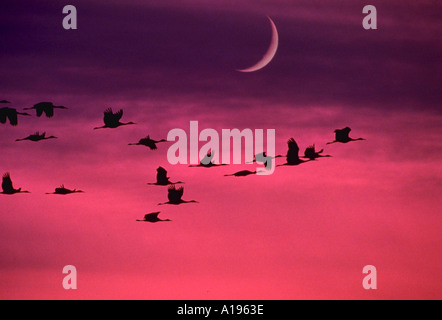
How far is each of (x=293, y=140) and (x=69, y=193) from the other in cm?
1171

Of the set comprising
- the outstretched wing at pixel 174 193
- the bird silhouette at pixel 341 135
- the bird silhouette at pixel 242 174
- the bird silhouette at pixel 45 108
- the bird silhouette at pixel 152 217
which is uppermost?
the bird silhouette at pixel 45 108

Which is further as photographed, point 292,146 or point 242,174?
point 242,174

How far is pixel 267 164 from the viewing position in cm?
3372

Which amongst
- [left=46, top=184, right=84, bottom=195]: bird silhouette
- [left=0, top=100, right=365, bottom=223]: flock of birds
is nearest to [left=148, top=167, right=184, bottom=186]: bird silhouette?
[left=0, top=100, right=365, bottom=223]: flock of birds

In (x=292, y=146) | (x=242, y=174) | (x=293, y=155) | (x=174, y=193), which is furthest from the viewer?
(x=242, y=174)

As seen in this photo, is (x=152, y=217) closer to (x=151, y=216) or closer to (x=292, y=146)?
(x=151, y=216)

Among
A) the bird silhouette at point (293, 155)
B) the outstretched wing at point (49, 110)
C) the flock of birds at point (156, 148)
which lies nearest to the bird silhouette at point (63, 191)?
the flock of birds at point (156, 148)

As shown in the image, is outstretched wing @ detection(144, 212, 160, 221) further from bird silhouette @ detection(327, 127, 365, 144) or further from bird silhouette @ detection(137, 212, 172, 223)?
bird silhouette @ detection(327, 127, 365, 144)

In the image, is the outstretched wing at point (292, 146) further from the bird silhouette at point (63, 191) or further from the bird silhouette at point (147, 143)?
the bird silhouette at point (63, 191)

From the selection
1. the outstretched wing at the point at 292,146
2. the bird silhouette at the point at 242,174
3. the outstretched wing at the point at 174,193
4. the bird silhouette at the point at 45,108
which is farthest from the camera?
the bird silhouette at the point at 242,174

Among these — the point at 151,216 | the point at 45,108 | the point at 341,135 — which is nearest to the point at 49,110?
the point at 45,108

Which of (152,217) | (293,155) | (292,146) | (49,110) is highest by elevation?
(49,110)
